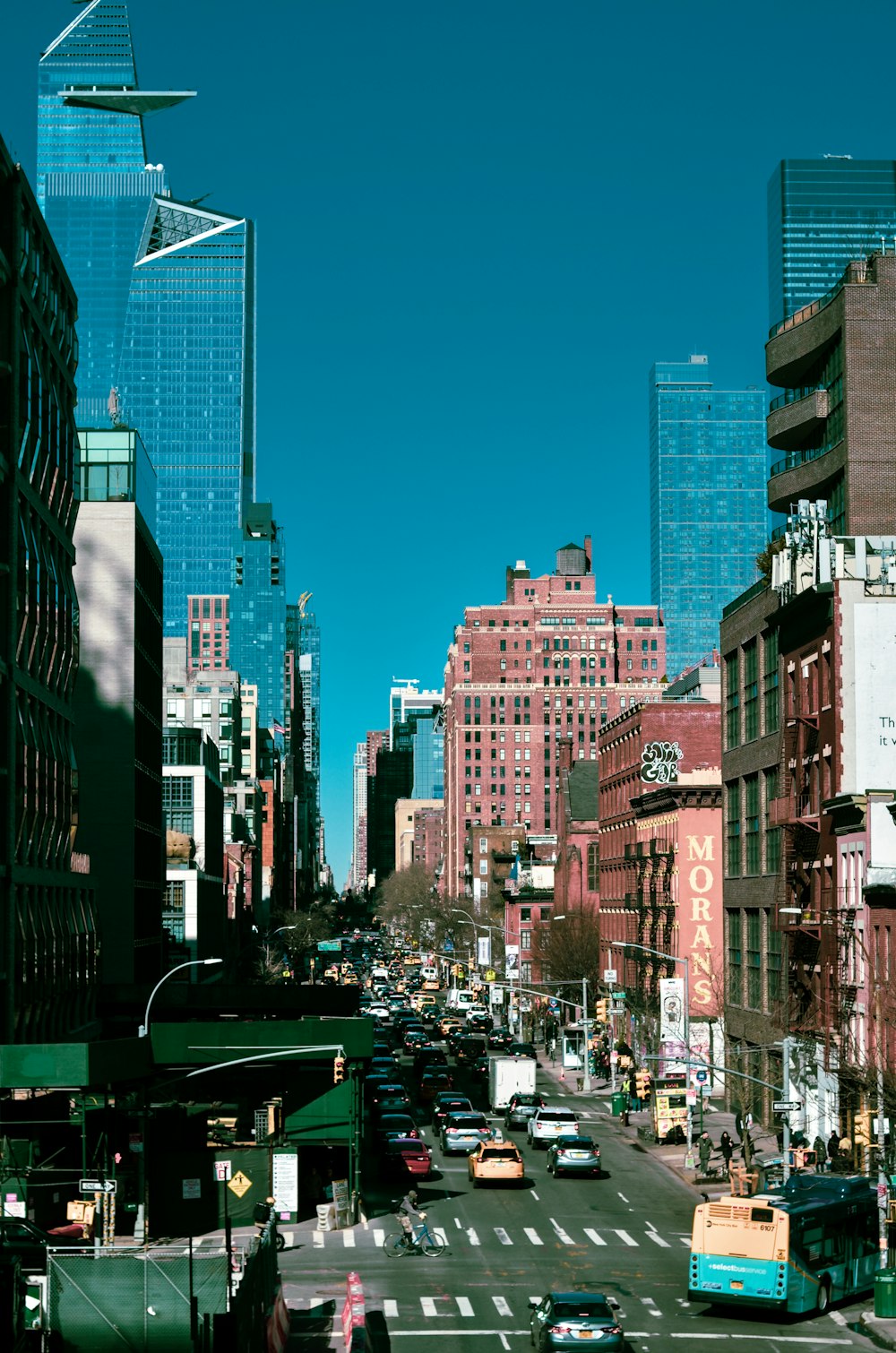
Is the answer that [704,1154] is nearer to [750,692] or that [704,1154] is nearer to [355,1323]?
[750,692]

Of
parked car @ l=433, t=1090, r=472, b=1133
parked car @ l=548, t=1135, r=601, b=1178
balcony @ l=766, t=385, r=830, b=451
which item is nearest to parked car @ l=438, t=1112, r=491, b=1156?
parked car @ l=433, t=1090, r=472, b=1133

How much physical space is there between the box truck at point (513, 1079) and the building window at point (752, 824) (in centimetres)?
1224

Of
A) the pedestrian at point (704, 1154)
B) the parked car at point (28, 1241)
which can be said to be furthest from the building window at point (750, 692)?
the parked car at point (28, 1241)

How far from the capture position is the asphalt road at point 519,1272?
32.8m

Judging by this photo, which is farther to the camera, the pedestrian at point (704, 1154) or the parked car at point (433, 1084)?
the parked car at point (433, 1084)

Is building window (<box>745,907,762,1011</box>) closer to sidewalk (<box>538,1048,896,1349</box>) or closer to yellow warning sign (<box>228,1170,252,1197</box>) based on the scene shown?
sidewalk (<box>538,1048,896,1349</box>)

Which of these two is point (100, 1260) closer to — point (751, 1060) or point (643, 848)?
point (751, 1060)

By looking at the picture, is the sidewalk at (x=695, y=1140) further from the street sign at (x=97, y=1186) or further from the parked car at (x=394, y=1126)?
the street sign at (x=97, y=1186)

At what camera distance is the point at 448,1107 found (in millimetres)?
68250

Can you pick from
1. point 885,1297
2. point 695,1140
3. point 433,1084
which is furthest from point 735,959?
point 885,1297

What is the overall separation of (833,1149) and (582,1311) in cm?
2561

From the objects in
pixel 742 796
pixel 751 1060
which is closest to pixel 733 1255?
pixel 751 1060

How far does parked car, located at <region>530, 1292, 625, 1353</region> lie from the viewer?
29891 millimetres

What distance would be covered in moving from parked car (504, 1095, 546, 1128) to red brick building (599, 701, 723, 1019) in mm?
11595
